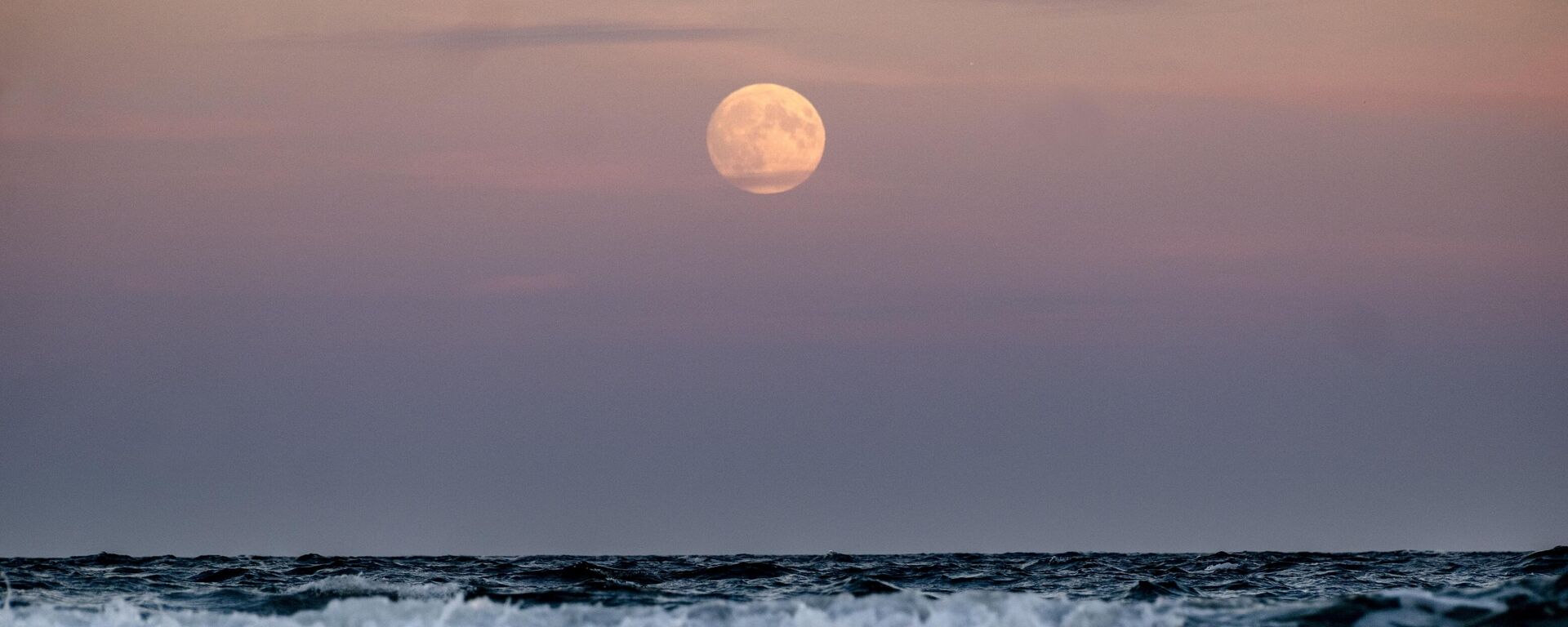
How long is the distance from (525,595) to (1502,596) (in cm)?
1305

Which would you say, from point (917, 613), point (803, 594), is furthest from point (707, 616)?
point (803, 594)

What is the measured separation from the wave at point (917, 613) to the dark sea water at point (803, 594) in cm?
3

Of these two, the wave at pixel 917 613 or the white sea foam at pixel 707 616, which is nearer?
the wave at pixel 917 613

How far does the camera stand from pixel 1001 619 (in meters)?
15.8

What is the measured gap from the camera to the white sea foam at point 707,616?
15.6 m

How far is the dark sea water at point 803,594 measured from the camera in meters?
15.6

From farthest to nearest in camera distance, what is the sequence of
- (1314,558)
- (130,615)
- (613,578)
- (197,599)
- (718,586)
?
(1314,558) < (613,578) < (718,586) < (197,599) < (130,615)

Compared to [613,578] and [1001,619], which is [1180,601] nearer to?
[1001,619]

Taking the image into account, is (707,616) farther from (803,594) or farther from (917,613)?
(803,594)

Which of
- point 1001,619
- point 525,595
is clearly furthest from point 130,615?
point 1001,619

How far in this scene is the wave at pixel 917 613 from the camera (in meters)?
15.0

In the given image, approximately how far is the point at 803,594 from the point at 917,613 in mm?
7816

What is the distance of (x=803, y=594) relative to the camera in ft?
77.0

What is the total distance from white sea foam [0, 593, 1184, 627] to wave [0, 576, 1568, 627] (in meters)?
0.02
